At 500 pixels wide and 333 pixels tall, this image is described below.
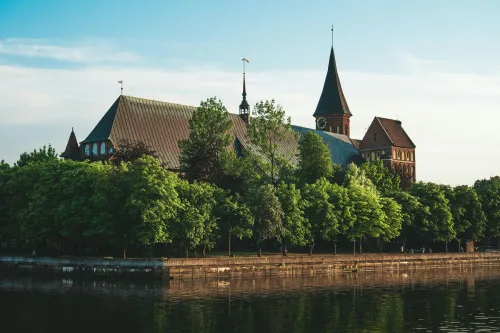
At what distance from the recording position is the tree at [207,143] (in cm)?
9881

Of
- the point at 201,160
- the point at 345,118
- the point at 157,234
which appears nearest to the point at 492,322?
the point at 157,234

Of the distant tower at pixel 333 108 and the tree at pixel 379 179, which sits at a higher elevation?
the distant tower at pixel 333 108

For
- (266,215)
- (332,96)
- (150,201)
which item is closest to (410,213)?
(266,215)

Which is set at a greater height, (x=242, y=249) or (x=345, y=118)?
(x=345, y=118)

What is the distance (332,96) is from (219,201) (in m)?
97.8

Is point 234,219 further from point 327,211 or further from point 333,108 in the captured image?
point 333,108

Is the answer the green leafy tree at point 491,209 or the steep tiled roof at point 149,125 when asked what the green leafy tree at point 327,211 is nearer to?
the steep tiled roof at point 149,125

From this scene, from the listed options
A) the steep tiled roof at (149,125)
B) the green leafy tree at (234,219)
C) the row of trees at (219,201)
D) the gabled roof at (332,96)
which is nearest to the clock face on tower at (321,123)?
the gabled roof at (332,96)

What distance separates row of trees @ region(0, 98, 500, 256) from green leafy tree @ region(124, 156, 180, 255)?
115 mm

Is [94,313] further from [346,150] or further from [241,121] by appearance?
[346,150]

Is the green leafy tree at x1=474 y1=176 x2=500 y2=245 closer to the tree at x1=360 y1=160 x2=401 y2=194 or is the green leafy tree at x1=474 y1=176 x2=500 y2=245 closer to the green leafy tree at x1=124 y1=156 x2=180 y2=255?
the tree at x1=360 y1=160 x2=401 y2=194

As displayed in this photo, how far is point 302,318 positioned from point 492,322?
12.5 m

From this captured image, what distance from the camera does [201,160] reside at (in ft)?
325

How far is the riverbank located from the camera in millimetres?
75062
